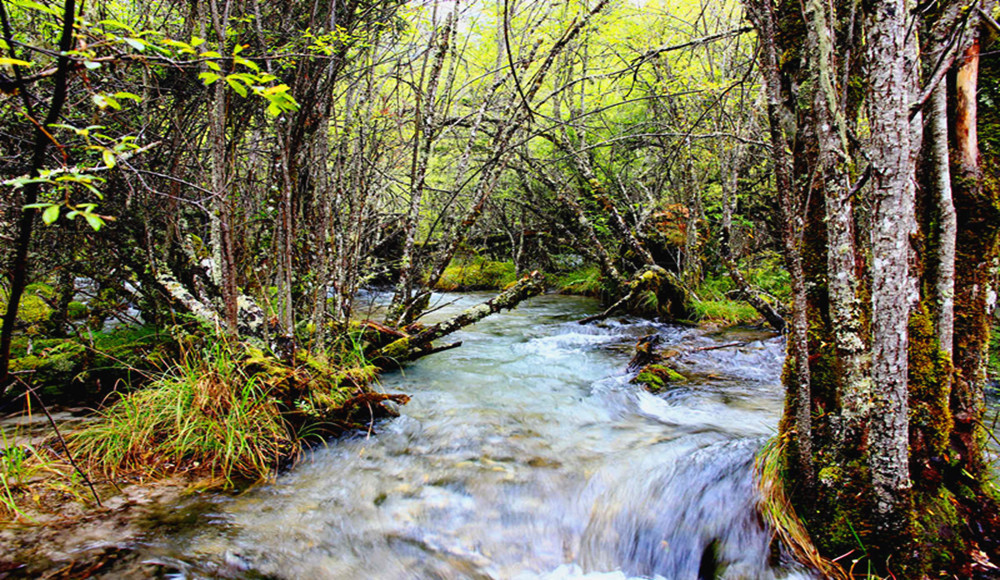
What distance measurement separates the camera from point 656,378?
5.40m

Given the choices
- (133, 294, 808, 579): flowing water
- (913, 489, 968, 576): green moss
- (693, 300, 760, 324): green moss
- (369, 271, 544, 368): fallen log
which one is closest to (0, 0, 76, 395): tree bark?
(133, 294, 808, 579): flowing water

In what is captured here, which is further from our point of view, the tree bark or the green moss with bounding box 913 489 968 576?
the green moss with bounding box 913 489 968 576

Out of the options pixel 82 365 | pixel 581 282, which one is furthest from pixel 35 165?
pixel 581 282

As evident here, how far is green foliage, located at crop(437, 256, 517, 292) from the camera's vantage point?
14.8m

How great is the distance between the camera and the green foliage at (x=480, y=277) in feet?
48.7

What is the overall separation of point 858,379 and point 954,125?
Answer: 4.68ft

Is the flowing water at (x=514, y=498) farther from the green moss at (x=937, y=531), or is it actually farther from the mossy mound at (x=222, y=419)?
the green moss at (x=937, y=531)

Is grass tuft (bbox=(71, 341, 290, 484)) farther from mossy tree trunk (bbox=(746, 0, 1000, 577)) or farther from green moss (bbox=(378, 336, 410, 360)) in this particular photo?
mossy tree trunk (bbox=(746, 0, 1000, 577))

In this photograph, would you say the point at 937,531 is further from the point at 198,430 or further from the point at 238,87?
the point at 198,430

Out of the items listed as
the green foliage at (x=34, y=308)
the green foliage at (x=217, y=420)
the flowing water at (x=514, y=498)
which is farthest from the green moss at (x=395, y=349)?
the green foliage at (x=34, y=308)

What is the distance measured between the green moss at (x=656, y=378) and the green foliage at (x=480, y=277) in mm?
9134

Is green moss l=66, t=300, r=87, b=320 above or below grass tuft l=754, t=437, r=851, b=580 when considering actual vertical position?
above

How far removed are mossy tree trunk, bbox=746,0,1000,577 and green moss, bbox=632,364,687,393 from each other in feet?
9.11

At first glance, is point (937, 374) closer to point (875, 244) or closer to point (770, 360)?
point (875, 244)
